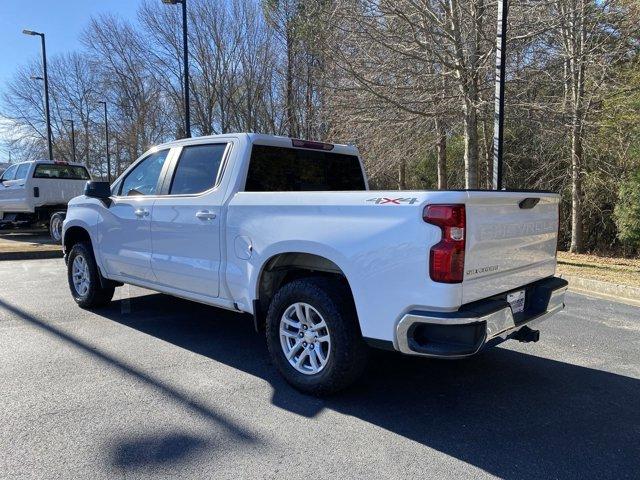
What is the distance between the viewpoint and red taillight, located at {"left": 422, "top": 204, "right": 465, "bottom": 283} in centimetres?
300

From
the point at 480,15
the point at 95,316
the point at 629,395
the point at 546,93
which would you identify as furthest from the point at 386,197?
the point at 546,93

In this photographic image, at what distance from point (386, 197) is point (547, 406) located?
197 cm

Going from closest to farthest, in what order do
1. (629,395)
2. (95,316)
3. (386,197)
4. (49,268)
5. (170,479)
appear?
(170,479), (386,197), (629,395), (95,316), (49,268)

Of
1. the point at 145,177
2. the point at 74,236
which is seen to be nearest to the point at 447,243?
the point at 145,177

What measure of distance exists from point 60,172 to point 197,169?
38.7ft

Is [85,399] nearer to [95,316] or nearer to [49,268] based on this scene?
[95,316]

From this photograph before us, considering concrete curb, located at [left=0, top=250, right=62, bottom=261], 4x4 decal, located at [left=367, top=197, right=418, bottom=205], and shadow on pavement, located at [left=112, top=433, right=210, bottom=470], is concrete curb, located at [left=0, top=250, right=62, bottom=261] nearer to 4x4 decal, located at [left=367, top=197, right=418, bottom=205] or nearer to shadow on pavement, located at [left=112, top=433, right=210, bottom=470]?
shadow on pavement, located at [left=112, top=433, right=210, bottom=470]

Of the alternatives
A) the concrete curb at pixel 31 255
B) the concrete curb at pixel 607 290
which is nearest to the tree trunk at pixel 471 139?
the concrete curb at pixel 607 290

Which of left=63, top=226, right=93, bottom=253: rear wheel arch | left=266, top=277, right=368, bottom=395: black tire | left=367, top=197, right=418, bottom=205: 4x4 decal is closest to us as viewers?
left=367, top=197, right=418, bottom=205: 4x4 decal

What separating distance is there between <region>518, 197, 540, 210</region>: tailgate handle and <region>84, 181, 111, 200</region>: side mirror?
14.0 feet

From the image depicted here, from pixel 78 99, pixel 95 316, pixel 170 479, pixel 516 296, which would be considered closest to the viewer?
pixel 170 479

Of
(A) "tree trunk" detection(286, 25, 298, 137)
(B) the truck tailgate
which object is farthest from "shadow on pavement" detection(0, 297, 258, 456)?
(A) "tree trunk" detection(286, 25, 298, 137)

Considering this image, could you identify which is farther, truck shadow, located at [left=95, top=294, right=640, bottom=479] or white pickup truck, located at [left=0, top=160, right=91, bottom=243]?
white pickup truck, located at [left=0, top=160, right=91, bottom=243]

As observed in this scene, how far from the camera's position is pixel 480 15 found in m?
9.94
